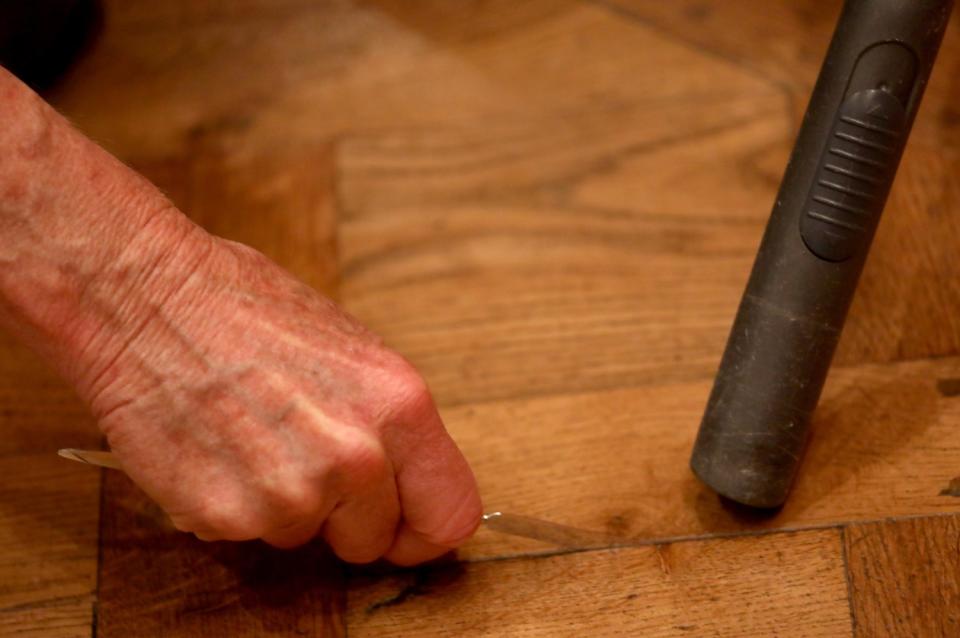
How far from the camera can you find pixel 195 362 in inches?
23.2

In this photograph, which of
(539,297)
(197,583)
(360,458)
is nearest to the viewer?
(360,458)

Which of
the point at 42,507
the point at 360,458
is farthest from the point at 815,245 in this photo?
the point at 42,507

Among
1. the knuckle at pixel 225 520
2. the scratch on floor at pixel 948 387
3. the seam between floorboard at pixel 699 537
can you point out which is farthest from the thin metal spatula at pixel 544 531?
the scratch on floor at pixel 948 387

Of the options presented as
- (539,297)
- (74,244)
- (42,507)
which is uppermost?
(74,244)

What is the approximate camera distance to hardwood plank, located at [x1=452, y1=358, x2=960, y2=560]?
68cm

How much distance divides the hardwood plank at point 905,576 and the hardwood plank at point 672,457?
15 mm

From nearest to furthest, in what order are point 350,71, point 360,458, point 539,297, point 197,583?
point 360,458 → point 197,583 → point 539,297 → point 350,71

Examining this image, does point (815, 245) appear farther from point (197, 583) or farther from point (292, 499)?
point (197, 583)

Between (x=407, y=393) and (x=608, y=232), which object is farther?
(x=608, y=232)

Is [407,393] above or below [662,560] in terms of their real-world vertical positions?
above

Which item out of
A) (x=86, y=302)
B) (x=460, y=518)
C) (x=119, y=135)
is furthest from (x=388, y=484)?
(x=119, y=135)

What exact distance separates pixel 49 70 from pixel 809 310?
709 mm

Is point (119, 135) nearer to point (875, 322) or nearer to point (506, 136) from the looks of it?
point (506, 136)

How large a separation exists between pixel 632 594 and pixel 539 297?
0.24 m
